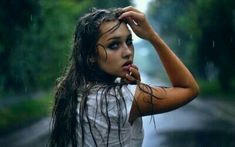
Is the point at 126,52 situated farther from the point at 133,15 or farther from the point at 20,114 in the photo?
the point at 20,114

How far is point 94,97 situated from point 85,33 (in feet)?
0.92

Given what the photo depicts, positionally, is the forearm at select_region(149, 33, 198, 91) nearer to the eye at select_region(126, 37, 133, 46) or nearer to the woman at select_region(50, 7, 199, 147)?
the woman at select_region(50, 7, 199, 147)

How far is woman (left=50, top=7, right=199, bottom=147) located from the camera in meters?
2.29

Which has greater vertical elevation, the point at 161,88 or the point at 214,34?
the point at 214,34

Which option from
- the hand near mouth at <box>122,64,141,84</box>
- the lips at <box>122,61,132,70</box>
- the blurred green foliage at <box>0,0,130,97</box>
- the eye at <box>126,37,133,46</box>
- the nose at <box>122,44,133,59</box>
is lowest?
the hand near mouth at <box>122,64,141,84</box>

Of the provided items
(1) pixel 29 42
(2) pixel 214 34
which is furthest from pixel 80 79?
(2) pixel 214 34

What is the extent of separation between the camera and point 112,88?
2330 mm

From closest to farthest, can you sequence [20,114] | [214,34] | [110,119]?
[110,119]
[20,114]
[214,34]

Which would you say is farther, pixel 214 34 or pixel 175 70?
pixel 214 34

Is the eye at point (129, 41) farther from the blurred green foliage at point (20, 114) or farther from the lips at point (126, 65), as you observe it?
the blurred green foliage at point (20, 114)

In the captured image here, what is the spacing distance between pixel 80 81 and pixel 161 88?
35cm

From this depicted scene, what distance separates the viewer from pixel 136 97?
7.57 feet

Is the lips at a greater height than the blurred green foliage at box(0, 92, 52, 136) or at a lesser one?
greater

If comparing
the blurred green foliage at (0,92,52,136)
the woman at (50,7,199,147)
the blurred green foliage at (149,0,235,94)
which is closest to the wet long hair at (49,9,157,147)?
the woman at (50,7,199,147)
